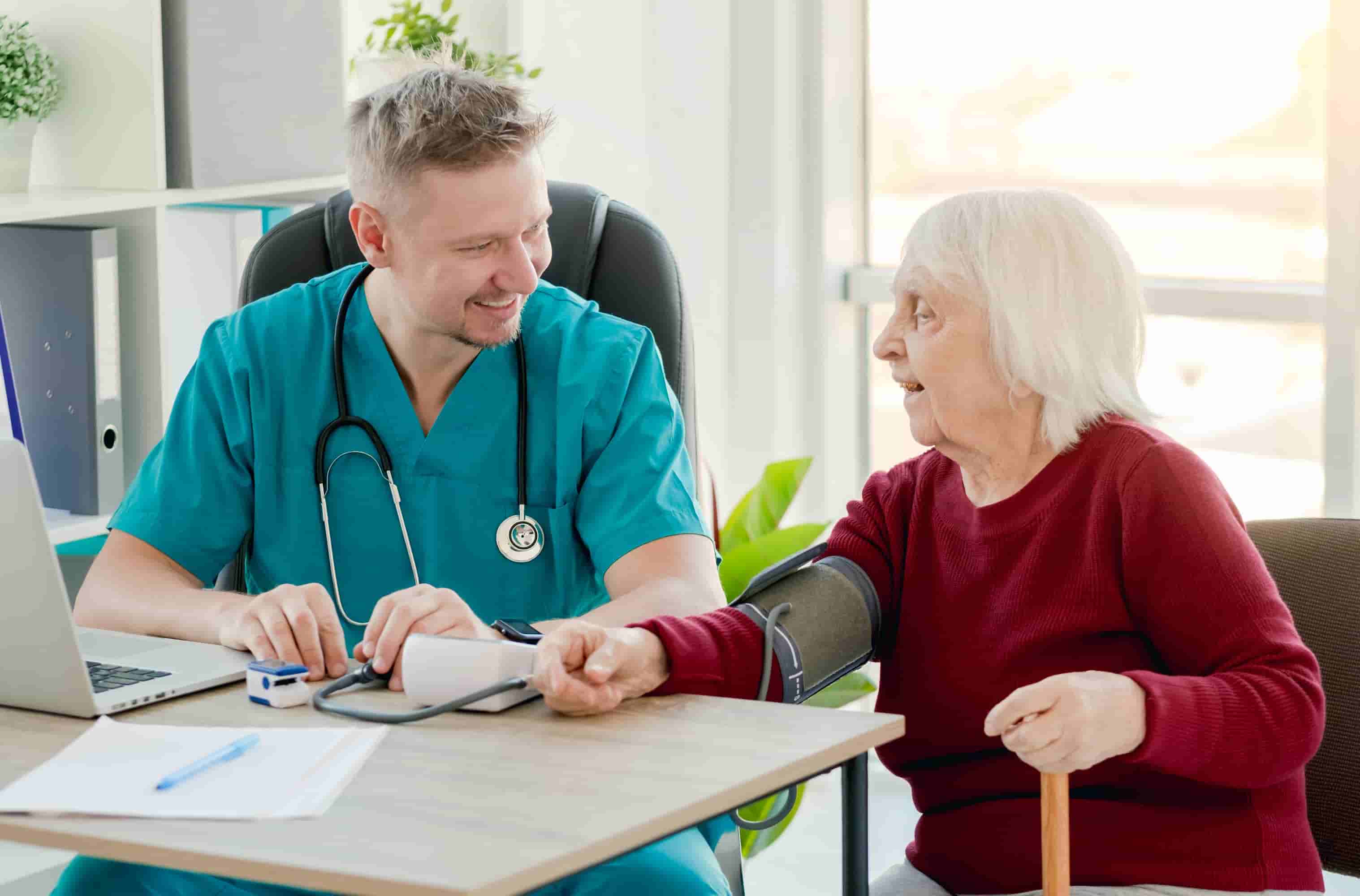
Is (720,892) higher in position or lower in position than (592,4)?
lower

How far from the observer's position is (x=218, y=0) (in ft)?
7.03

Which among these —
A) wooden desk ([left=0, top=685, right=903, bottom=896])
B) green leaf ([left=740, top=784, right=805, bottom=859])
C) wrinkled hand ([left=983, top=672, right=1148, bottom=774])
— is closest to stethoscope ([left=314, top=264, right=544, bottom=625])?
wooden desk ([left=0, top=685, right=903, bottom=896])

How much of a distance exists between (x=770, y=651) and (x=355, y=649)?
0.36 m

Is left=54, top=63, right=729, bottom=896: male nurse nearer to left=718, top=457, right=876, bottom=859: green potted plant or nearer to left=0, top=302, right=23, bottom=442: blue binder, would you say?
left=0, top=302, right=23, bottom=442: blue binder

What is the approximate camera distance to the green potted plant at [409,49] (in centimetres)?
247

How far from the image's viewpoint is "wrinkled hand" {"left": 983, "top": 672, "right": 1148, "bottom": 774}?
45.2 inches

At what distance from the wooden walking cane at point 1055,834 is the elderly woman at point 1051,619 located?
0.11ft

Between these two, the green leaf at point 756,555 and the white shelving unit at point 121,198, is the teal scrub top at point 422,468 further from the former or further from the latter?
the green leaf at point 756,555

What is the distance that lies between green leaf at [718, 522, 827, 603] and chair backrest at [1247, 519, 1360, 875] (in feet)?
3.35

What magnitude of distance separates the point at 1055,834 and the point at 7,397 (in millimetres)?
1462

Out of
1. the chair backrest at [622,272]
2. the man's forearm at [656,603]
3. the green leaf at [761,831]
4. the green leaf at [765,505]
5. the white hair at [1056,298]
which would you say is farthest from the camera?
the green leaf at [765,505]

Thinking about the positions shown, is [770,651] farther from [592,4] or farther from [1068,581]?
[592,4]

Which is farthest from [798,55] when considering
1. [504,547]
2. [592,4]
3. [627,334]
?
[504,547]

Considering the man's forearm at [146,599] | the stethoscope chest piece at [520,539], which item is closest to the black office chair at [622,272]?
the man's forearm at [146,599]
